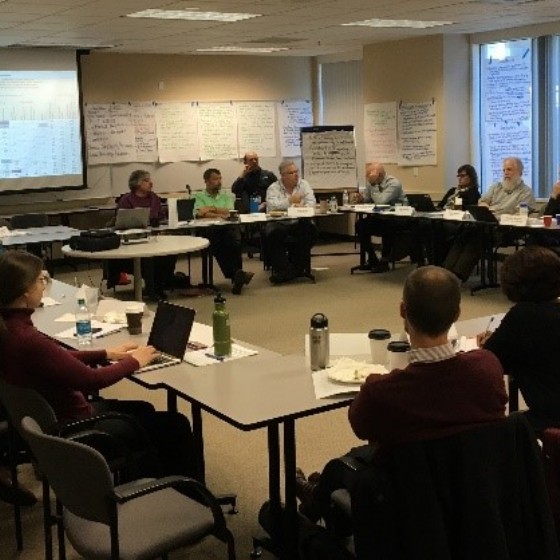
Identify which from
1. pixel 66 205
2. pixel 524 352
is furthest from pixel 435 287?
pixel 66 205

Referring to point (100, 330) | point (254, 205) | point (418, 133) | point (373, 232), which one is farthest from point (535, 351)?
point (418, 133)

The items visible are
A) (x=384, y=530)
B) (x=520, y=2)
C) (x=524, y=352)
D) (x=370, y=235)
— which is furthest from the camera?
(x=370, y=235)

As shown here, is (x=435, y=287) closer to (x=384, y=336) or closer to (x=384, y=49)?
(x=384, y=336)

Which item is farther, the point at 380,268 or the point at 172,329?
the point at 380,268

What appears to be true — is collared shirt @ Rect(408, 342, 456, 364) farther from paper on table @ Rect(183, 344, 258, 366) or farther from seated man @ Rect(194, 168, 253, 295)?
seated man @ Rect(194, 168, 253, 295)

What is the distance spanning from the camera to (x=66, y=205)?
10.4 m

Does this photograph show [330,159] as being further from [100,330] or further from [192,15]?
[100,330]

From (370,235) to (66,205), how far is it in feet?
12.1

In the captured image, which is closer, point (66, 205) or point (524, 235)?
point (524, 235)

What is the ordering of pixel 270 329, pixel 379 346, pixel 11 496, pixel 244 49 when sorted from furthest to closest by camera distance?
pixel 244 49 < pixel 270 329 < pixel 11 496 < pixel 379 346

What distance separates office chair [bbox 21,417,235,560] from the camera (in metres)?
2.23

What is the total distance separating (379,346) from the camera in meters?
3.04

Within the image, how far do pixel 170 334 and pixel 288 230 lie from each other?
18.4 feet

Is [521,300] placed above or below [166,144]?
below
